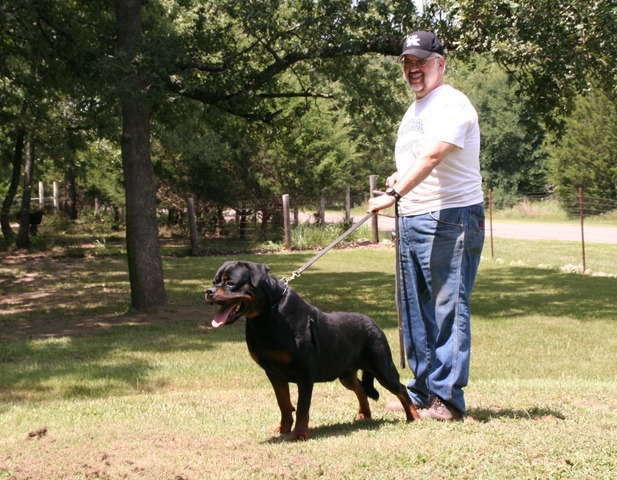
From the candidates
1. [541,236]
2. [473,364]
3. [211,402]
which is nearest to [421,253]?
[211,402]

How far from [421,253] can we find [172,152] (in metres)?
24.3

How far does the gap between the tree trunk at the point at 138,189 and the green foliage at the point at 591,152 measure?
29239 mm

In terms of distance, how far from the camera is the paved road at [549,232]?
30344 millimetres

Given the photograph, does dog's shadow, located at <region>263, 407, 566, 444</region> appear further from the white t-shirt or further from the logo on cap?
the logo on cap

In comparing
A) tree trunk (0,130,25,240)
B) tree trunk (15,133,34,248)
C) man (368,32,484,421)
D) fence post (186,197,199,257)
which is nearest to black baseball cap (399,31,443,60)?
man (368,32,484,421)

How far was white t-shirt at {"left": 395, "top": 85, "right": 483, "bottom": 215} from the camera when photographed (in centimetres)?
530

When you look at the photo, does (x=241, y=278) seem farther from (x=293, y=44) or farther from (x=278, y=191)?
(x=278, y=191)

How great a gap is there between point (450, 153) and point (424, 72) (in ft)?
1.88

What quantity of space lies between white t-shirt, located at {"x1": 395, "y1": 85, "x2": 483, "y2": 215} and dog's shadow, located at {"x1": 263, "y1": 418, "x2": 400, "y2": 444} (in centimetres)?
147

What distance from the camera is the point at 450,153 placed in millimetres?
5371

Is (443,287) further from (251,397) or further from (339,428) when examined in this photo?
(251,397)

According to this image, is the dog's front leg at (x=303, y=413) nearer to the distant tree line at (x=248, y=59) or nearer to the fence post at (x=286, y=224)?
the distant tree line at (x=248, y=59)

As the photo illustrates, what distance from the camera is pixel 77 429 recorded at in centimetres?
593

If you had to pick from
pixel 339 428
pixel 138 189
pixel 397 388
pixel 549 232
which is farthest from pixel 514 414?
pixel 549 232
